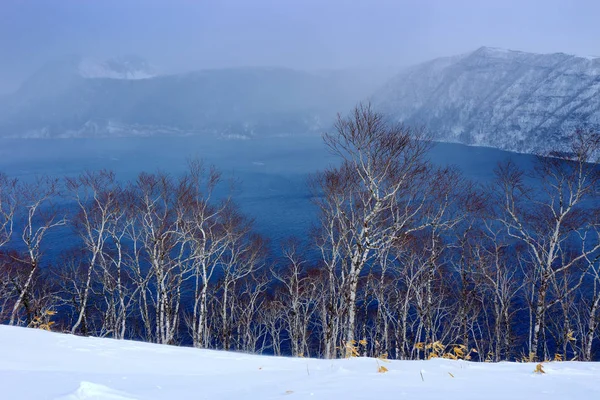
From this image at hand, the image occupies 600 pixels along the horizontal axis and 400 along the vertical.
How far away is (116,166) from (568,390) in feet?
369

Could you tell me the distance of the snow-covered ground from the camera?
4.10 m

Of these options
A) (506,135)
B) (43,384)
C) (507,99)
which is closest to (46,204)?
(43,384)

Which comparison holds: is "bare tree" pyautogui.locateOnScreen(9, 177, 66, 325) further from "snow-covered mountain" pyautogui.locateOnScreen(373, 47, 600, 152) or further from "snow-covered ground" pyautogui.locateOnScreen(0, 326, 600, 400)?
"snow-covered mountain" pyautogui.locateOnScreen(373, 47, 600, 152)

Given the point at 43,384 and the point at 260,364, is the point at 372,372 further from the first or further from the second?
the point at 43,384

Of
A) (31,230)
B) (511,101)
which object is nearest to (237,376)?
(31,230)

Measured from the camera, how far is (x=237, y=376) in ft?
16.9

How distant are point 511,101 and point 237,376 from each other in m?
171

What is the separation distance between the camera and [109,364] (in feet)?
17.7

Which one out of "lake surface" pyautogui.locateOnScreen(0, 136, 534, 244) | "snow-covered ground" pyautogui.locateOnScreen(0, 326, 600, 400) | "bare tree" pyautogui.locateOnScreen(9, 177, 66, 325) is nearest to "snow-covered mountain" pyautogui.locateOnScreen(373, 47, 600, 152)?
"lake surface" pyautogui.locateOnScreen(0, 136, 534, 244)

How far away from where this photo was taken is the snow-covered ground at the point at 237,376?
13.5 ft

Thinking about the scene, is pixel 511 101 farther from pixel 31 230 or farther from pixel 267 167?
pixel 31 230

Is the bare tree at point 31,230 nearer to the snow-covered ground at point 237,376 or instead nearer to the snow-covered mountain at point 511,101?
the snow-covered ground at point 237,376

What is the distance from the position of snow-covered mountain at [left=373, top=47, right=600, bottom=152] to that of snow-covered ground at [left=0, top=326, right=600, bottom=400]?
10726cm

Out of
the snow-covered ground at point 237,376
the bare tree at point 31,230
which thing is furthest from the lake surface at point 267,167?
the snow-covered ground at point 237,376
